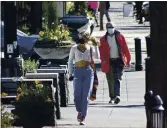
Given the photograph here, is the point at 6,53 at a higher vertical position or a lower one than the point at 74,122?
higher

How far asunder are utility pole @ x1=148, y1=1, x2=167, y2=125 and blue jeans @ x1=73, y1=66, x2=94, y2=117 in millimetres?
3202

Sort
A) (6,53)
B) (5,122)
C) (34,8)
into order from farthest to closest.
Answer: (34,8)
(6,53)
(5,122)

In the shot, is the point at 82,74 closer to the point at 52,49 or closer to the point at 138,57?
the point at 52,49

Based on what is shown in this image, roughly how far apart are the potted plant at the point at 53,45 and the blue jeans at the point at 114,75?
12.1 ft

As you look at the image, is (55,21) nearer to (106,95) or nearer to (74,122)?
(106,95)

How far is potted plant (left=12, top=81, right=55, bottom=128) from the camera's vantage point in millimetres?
11719

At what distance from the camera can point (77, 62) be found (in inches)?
542

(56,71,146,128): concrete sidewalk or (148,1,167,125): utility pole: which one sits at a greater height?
(148,1,167,125): utility pole

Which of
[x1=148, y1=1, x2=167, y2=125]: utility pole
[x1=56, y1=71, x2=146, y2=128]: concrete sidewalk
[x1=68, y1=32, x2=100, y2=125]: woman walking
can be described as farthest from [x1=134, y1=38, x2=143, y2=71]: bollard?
[x1=148, y1=1, x2=167, y2=125]: utility pole

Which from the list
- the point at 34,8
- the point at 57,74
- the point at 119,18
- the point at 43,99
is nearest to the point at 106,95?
the point at 57,74

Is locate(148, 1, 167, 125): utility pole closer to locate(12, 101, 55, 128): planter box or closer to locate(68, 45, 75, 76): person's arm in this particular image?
locate(12, 101, 55, 128): planter box

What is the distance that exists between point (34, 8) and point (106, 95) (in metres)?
11.5

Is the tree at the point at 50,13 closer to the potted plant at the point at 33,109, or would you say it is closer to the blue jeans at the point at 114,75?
the blue jeans at the point at 114,75

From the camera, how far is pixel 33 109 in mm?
11758
